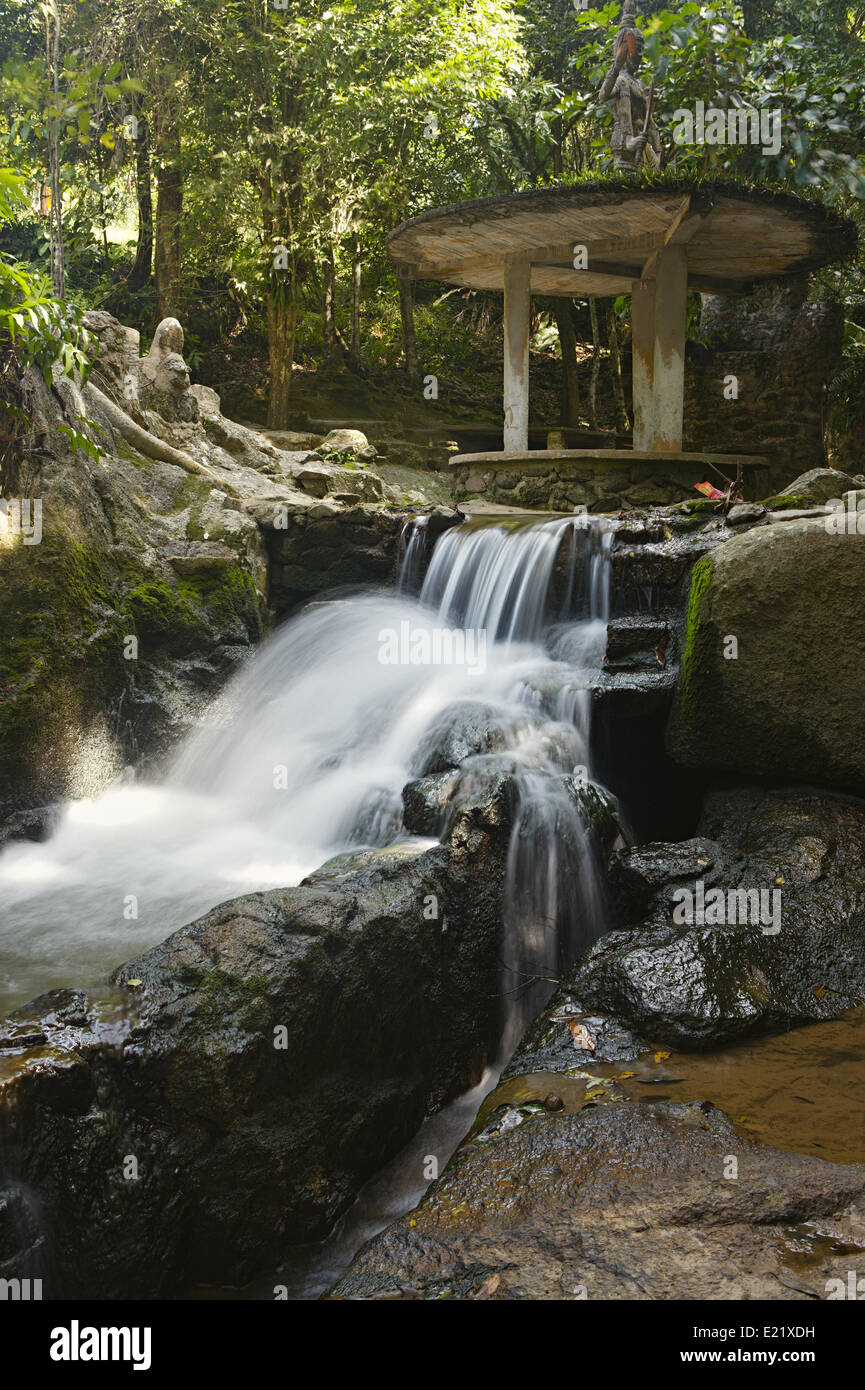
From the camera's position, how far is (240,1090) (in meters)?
3.69

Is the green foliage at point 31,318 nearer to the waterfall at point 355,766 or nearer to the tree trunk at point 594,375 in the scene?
the waterfall at point 355,766

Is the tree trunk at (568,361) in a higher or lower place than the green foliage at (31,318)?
higher

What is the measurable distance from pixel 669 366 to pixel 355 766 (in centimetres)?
715

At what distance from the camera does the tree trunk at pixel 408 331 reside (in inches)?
725

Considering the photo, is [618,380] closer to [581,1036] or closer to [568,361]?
[568,361]

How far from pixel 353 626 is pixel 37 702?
289cm

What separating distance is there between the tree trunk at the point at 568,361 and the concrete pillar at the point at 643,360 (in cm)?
526

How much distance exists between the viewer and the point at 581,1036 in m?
3.92

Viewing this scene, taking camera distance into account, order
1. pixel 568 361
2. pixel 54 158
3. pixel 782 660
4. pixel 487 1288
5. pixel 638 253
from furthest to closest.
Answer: pixel 568 361
pixel 638 253
pixel 54 158
pixel 782 660
pixel 487 1288

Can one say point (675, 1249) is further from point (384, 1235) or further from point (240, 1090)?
point (240, 1090)

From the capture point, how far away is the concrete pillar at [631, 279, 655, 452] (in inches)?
450

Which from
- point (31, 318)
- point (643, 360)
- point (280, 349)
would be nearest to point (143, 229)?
point (280, 349)

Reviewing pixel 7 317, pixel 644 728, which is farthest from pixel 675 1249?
pixel 7 317

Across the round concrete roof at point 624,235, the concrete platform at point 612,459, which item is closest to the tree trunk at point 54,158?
the round concrete roof at point 624,235
